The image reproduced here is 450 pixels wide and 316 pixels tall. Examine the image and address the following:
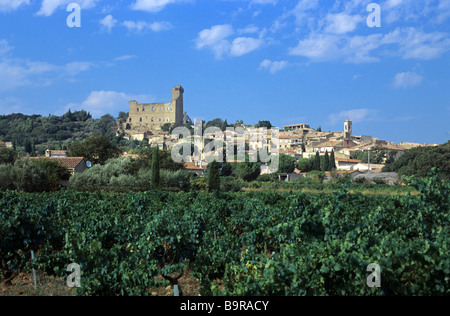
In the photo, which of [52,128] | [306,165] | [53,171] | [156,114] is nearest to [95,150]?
[53,171]

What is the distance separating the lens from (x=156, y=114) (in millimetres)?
152250

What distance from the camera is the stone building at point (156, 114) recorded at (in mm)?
150875

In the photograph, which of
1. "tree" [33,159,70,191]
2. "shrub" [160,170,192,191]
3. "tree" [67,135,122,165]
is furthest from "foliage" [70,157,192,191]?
"tree" [67,135,122,165]

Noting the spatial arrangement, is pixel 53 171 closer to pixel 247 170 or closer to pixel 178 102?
pixel 247 170

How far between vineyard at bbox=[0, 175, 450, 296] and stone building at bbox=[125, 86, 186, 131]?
140013 millimetres

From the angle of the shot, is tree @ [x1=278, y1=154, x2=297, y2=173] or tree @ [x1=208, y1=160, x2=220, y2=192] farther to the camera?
tree @ [x1=278, y1=154, x2=297, y2=173]

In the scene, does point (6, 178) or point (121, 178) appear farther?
point (121, 178)

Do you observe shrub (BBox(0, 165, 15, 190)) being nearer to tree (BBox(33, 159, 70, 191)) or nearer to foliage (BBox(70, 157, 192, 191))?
tree (BBox(33, 159, 70, 191))

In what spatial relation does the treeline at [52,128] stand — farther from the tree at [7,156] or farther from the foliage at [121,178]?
the foliage at [121,178]

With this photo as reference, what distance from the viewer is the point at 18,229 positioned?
8.93 meters

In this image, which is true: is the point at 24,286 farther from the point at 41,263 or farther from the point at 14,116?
the point at 14,116

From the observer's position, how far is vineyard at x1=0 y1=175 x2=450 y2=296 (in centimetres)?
537

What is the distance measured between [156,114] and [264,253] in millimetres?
146265
